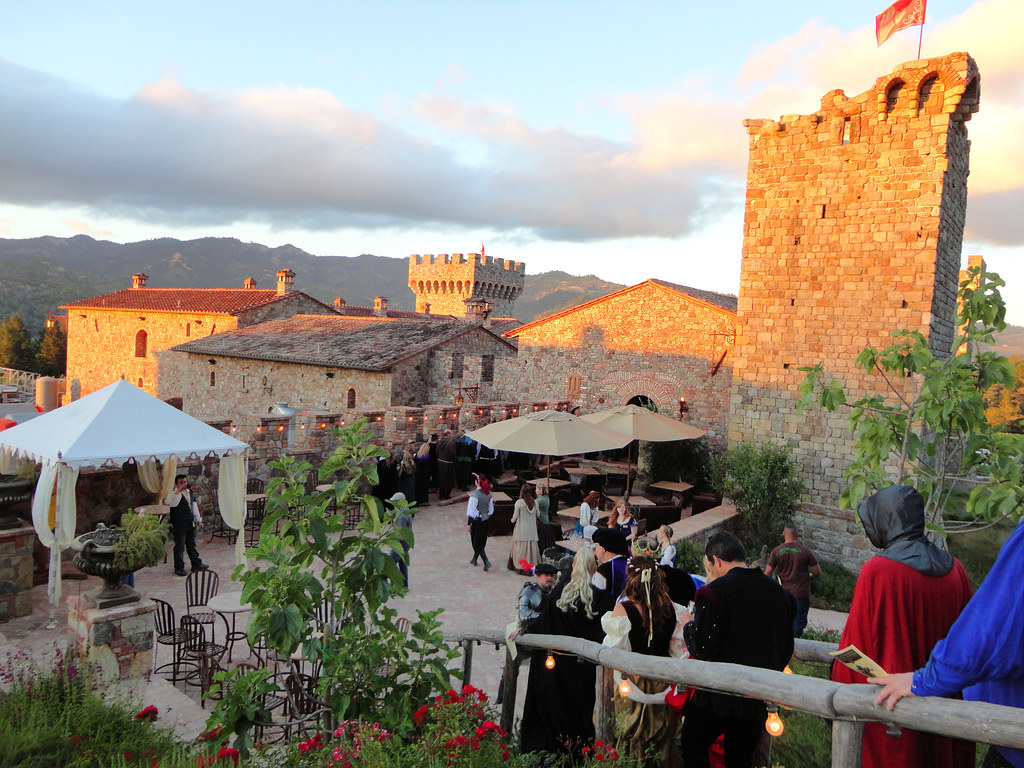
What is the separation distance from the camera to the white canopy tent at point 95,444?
305 inches

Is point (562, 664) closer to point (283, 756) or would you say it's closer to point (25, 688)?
point (283, 756)

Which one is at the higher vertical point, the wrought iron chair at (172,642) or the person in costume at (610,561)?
the person in costume at (610,561)

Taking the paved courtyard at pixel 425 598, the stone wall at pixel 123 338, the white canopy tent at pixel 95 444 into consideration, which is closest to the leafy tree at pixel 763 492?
the paved courtyard at pixel 425 598

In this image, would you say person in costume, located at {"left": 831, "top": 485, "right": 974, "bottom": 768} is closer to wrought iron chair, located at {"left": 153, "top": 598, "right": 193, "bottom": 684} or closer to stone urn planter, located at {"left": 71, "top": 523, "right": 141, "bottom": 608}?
wrought iron chair, located at {"left": 153, "top": 598, "right": 193, "bottom": 684}

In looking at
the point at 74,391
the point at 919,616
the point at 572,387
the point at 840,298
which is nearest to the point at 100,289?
the point at 74,391

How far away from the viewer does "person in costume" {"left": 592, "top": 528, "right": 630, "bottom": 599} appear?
4711mm

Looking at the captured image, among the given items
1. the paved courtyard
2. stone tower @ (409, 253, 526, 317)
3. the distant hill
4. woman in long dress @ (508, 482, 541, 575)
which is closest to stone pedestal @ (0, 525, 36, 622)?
the paved courtyard

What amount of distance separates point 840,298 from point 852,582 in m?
5.58

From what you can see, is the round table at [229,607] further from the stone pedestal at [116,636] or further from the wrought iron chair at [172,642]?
the stone pedestal at [116,636]

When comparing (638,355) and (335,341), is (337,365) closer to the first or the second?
(335,341)

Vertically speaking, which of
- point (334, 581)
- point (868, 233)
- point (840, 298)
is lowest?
point (334, 581)

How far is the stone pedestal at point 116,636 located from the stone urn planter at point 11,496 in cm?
230

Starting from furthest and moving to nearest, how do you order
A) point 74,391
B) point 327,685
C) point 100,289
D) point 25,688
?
point 100,289
point 74,391
point 25,688
point 327,685

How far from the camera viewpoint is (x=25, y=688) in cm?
480
